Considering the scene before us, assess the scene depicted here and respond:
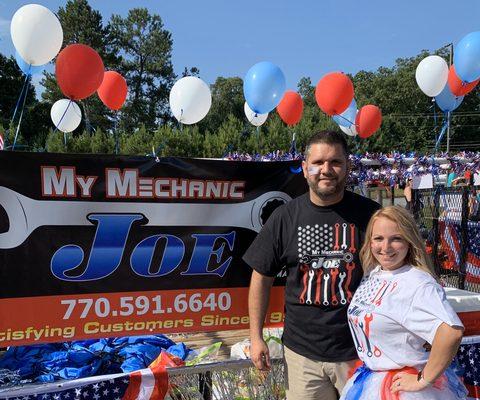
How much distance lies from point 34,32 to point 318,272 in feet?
24.5

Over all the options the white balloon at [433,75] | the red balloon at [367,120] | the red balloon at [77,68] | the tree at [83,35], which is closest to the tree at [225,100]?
the tree at [83,35]

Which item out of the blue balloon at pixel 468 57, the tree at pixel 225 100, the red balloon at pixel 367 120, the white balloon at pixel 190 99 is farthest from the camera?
the tree at pixel 225 100

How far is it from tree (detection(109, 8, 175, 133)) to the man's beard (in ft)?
159

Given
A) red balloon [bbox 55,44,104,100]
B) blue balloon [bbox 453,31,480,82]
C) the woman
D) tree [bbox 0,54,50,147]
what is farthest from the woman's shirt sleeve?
tree [bbox 0,54,50,147]

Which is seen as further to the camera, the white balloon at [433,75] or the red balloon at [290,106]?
the red balloon at [290,106]

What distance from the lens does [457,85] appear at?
36.2ft

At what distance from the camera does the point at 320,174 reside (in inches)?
88.4

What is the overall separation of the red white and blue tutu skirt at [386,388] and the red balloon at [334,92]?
8653 mm

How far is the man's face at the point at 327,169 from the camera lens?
2.24m

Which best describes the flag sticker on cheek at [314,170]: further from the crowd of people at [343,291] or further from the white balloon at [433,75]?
the white balloon at [433,75]

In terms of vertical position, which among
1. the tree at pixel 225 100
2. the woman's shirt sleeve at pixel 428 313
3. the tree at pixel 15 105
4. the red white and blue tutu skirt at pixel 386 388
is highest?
the tree at pixel 225 100

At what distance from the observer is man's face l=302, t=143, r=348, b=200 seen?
2236mm

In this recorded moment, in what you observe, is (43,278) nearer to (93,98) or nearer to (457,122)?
(93,98)

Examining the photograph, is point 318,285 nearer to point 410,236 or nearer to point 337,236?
point 337,236
